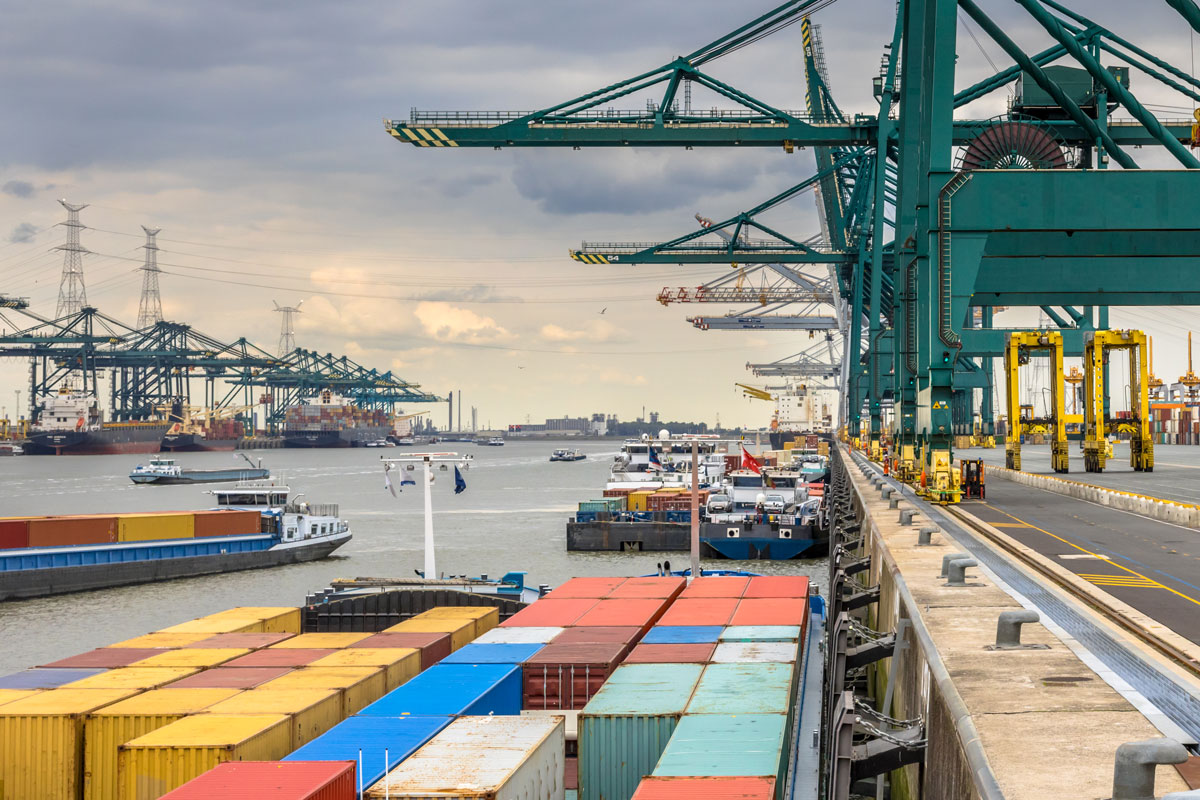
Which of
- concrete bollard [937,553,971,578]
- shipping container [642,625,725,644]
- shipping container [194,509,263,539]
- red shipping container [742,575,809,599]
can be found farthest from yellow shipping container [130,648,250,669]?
shipping container [194,509,263,539]

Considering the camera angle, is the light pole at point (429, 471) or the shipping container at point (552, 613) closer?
the shipping container at point (552, 613)

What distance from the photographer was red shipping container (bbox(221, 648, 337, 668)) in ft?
72.0

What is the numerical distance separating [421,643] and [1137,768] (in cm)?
1946

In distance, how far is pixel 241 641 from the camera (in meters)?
25.0

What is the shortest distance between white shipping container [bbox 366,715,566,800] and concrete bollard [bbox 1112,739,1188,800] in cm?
796

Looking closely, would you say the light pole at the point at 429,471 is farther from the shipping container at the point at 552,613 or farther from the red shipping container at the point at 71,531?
the red shipping container at the point at 71,531

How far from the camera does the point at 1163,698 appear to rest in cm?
973

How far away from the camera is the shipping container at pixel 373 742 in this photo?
13984 mm

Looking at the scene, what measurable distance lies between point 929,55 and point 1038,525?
14.0 m

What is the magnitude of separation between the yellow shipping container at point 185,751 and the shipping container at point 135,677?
3.97m

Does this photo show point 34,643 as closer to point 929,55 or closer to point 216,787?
point 216,787

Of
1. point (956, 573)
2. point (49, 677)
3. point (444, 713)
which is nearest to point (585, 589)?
point (444, 713)

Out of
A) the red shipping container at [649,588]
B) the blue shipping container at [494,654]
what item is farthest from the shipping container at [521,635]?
the red shipping container at [649,588]

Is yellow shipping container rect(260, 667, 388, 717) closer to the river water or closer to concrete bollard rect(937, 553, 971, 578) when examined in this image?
concrete bollard rect(937, 553, 971, 578)
